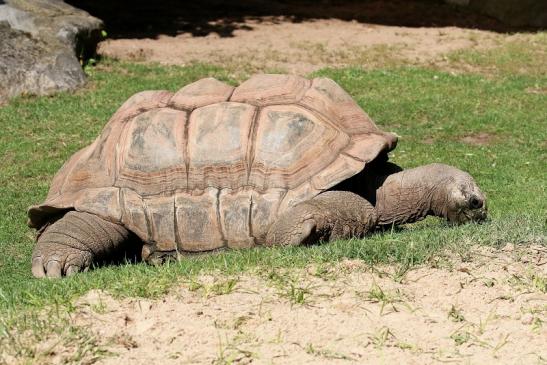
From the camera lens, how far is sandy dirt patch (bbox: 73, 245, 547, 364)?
430cm

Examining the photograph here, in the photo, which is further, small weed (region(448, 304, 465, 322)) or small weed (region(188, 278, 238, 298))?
small weed (region(188, 278, 238, 298))

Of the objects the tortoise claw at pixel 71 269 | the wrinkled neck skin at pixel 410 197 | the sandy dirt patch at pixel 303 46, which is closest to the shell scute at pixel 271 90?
the wrinkled neck skin at pixel 410 197

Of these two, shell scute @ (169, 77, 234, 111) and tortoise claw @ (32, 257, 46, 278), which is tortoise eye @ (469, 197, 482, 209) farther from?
tortoise claw @ (32, 257, 46, 278)

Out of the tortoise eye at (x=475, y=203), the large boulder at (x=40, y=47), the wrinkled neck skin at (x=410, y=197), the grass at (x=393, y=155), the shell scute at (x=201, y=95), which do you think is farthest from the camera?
the large boulder at (x=40, y=47)

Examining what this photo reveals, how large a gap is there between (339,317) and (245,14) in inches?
559

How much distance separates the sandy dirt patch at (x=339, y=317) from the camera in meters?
4.30

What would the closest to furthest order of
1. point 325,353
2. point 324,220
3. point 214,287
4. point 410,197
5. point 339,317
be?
point 325,353 → point 339,317 → point 214,287 → point 324,220 → point 410,197

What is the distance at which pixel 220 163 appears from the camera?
666cm

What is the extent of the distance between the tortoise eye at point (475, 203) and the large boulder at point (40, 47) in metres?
7.28

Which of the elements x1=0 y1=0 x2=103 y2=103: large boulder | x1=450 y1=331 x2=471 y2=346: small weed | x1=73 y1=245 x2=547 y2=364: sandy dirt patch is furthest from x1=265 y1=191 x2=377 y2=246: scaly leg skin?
x1=0 y1=0 x2=103 y2=103: large boulder

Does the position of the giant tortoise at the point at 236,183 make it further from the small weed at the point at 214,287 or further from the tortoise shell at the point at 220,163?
the small weed at the point at 214,287

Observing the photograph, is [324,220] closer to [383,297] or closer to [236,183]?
[236,183]

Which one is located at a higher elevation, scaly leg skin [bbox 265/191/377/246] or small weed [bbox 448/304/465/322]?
small weed [bbox 448/304/465/322]

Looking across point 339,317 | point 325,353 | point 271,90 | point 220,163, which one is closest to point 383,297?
point 339,317
